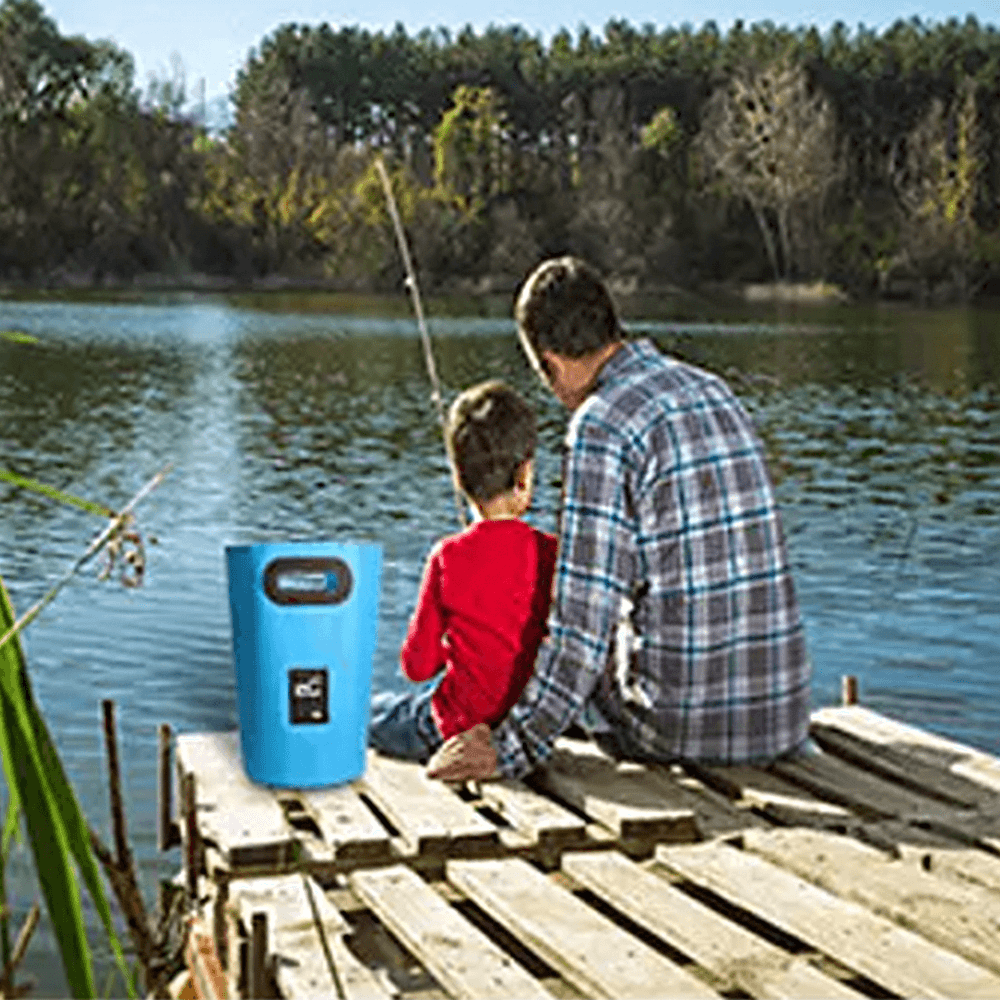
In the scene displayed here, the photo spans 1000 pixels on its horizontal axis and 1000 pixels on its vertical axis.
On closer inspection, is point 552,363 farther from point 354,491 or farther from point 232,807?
point 354,491

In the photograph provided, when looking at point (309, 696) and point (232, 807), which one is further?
point (309, 696)

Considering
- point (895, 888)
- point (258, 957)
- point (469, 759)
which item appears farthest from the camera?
point (469, 759)

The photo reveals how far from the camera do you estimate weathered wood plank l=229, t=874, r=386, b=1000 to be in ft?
8.77

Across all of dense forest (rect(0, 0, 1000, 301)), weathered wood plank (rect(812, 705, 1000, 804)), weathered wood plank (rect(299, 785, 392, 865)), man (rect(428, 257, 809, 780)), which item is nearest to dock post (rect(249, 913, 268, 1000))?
weathered wood plank (rect(299, 785, 392, 865))

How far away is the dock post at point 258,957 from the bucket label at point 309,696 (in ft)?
3.92

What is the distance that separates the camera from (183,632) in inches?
372

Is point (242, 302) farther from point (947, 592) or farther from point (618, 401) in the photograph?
point (618, 401)

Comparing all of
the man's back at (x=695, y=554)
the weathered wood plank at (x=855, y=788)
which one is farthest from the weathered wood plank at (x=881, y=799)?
the man's back at (x=695, y=554)

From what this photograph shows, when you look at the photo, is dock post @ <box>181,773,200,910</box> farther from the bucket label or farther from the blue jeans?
the blue jeans

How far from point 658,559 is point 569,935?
1.23 m

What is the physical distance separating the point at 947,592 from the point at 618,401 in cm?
767

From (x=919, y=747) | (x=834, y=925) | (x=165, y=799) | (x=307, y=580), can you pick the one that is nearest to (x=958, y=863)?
(x=834, y=925)

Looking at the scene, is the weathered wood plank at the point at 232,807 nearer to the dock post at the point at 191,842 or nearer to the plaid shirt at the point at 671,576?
the dock post at the point at 191,842

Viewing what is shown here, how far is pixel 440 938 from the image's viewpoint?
2.91m
